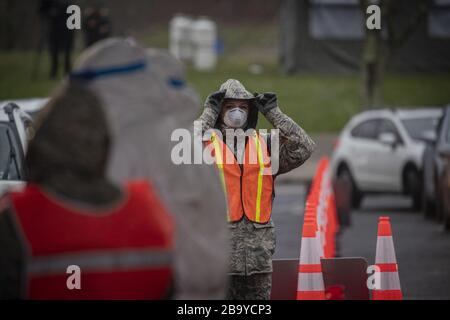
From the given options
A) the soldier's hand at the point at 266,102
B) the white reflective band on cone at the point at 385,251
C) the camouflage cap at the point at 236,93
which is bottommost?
the white reflective band on cone at the point at 385,251

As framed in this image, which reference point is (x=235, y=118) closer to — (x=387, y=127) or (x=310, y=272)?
(x=310, y=272)

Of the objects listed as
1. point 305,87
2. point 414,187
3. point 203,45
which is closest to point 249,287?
point 414,187

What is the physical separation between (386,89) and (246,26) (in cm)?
1542

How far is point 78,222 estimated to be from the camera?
4031 mm

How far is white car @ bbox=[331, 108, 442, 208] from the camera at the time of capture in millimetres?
21406

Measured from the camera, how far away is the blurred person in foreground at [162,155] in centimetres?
420

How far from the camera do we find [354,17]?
118ft

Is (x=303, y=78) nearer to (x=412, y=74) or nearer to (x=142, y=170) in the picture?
(x=412, y=74)

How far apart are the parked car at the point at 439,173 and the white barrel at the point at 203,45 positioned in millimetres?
17743

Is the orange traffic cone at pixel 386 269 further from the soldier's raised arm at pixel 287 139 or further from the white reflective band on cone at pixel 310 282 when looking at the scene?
the soldier's raised arm at pixel 287 139

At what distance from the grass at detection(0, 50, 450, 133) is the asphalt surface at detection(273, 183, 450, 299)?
21.7ft

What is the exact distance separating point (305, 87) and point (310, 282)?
82.6 feet

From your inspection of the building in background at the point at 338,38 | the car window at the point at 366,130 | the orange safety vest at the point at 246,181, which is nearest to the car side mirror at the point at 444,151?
the car window at the point at 366,130

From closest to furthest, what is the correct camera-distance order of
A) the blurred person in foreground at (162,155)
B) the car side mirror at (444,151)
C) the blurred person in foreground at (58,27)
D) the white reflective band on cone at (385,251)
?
the blurred person in foreground at (162,155), the white reflective band on cone at (385,251), the car side mirror at (444,151), the blurred person in foreground at (58,27)
